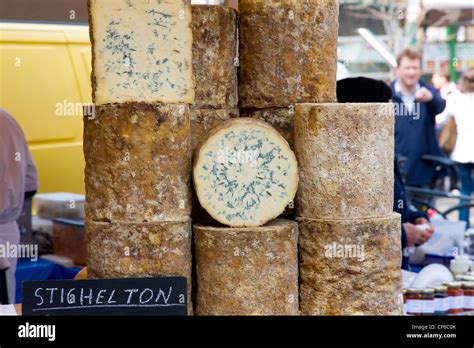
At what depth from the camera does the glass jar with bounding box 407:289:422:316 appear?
3.48 metres

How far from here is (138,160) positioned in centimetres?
268

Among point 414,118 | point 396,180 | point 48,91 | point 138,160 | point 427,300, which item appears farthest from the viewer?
point 414,118

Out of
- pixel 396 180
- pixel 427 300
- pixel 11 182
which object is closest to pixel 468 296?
pixel 427 300

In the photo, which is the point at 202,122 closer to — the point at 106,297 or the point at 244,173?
the point at 244,173

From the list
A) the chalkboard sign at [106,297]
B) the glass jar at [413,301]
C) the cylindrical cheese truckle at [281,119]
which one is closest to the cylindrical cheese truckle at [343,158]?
the cylindrical cheese truckle at [281,119]

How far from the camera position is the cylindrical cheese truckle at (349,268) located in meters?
2.82

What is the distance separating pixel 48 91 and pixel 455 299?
3.27 meters

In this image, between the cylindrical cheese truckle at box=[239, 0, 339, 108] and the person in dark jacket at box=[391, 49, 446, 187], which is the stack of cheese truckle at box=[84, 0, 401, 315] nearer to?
the cylindrical cheese truckle at box=[239, 0, 339, 108]

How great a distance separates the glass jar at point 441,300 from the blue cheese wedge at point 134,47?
152 cm

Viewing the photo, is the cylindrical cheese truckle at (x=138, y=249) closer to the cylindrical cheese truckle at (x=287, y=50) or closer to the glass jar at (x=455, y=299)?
the cylindrical cheese truckle at (x=287, y=50)

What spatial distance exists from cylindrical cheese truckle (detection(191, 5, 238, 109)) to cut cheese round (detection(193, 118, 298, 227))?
0.81ft

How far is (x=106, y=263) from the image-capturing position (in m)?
2.73
